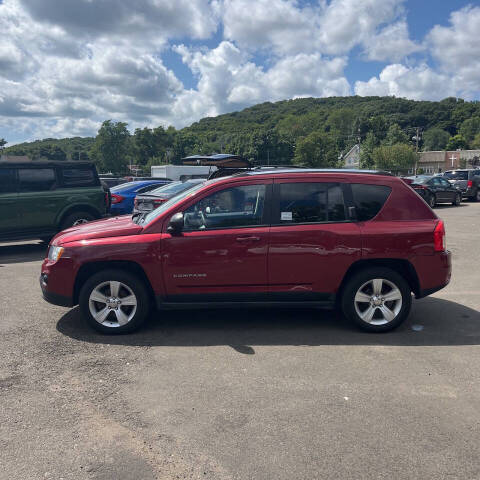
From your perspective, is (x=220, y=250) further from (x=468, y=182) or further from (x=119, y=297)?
(x=468, y=182)

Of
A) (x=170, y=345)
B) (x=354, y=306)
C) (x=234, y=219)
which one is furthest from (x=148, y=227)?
(x=354, y=306)

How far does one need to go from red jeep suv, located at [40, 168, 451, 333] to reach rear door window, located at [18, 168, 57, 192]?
5.30 meters

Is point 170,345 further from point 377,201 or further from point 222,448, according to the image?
point 377,201

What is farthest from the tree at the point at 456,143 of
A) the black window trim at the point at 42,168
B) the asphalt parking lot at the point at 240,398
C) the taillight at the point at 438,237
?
the taillight at the point at 438,237

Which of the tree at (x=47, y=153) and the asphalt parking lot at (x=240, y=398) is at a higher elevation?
the tree at (x=47, y=153)

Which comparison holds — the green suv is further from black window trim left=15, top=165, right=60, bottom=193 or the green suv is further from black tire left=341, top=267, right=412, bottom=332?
black tire left=341, top=267, right=412, bottom=332

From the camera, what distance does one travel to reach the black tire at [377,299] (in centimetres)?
474

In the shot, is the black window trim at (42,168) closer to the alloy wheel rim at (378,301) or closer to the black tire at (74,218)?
the black tire at (74,218)

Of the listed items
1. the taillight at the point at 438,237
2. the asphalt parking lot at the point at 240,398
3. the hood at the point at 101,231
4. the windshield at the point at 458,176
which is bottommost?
the asphalt parking lot at the point at 240,398

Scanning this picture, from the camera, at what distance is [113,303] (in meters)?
4.72

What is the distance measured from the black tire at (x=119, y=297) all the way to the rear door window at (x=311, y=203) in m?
1.65

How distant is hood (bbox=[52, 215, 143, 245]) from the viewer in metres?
4.75

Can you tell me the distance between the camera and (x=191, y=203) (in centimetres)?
475

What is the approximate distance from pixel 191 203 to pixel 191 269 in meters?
0.71
